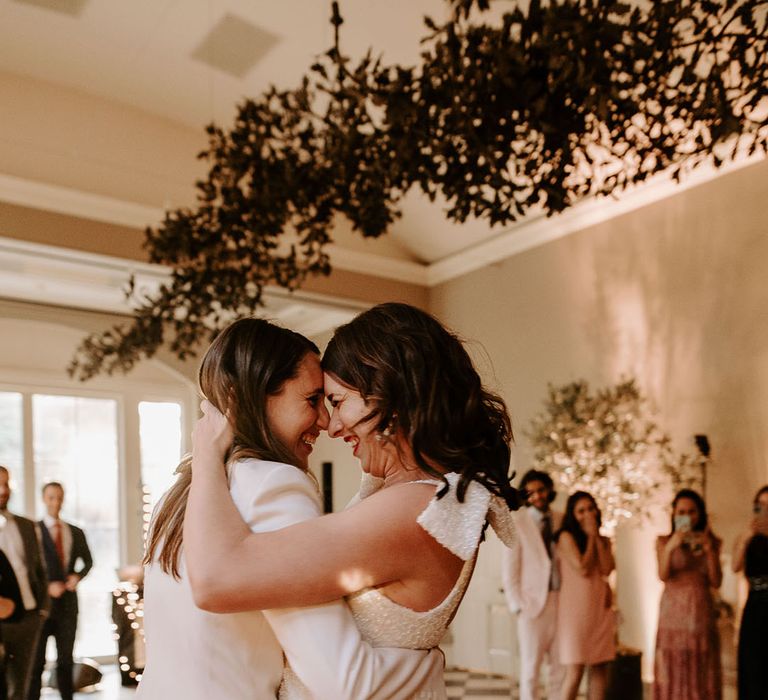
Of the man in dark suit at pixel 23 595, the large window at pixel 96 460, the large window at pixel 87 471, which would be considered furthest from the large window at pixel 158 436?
the man in dark suit at pixel 23 595

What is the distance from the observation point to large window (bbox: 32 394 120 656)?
1004cm

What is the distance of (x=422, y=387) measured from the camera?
144 centimetres

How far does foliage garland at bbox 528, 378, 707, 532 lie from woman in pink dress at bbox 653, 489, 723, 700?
0.60m

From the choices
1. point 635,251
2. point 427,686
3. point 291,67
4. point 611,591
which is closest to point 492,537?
point 611,591

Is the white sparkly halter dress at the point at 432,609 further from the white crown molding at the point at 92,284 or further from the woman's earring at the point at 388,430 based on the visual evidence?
the white crown molding at the point at 92,284

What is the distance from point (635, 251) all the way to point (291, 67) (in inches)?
132

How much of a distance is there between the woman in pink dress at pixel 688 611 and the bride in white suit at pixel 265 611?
4553 mm

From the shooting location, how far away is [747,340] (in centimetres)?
638

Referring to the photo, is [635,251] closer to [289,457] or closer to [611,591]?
[611,591]

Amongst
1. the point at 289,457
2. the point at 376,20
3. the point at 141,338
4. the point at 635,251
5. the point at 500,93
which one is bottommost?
the point at 289,457

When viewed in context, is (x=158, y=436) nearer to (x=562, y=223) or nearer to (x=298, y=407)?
(x=562, y=223)

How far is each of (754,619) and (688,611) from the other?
40 centimetres

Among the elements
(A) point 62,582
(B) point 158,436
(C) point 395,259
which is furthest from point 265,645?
(B) point 158,436

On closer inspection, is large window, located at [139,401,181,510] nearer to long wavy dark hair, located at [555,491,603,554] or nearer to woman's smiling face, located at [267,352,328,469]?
long wavy dark hair, located at [555,491,603,554]
